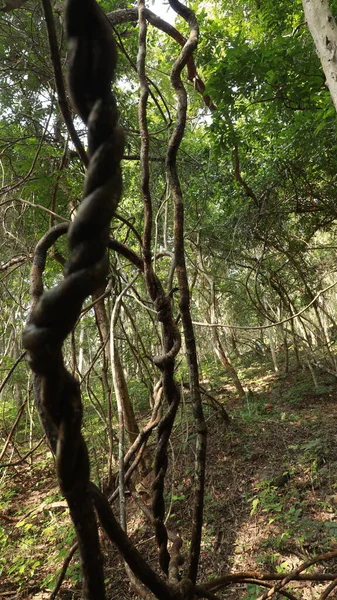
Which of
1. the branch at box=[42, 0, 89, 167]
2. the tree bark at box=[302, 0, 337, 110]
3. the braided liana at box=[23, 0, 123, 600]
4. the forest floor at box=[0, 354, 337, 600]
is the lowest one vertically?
the forest floor at box=[0, 354, 337, 600]

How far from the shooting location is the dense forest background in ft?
2.85

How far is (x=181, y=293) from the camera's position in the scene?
0.81 metres

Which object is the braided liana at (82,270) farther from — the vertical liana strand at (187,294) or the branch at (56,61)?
the vertical liana strand at (187,294)

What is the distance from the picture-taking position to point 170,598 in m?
0.53

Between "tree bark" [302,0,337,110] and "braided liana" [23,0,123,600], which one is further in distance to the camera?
"tree bark" [302,0,337,110]

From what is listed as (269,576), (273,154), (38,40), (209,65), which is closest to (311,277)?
(273,154)

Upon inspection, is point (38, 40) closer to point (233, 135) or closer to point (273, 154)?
point (233, 135)

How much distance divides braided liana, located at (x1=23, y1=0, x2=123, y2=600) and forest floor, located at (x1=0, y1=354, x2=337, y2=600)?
1.45m

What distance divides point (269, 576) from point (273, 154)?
500 cm

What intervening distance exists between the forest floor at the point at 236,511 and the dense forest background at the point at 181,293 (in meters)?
0.02

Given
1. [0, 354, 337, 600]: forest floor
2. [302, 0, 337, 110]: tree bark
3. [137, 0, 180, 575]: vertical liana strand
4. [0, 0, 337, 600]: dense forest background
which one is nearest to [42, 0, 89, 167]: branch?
[0, 0, 337, 600]: dense forest background

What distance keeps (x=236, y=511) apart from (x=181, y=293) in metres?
3.11

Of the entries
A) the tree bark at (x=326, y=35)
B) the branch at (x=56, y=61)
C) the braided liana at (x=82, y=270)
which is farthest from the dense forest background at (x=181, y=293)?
the tree bark at (x=326, y=35)

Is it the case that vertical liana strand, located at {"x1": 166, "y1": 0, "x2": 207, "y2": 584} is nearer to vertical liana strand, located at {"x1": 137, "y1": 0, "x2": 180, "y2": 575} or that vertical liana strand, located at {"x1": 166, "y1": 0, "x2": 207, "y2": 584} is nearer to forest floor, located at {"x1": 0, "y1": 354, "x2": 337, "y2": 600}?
vertical liana strand, located at {"x1": 137, "y1": 0, "x2": 180, "y2": 575}
